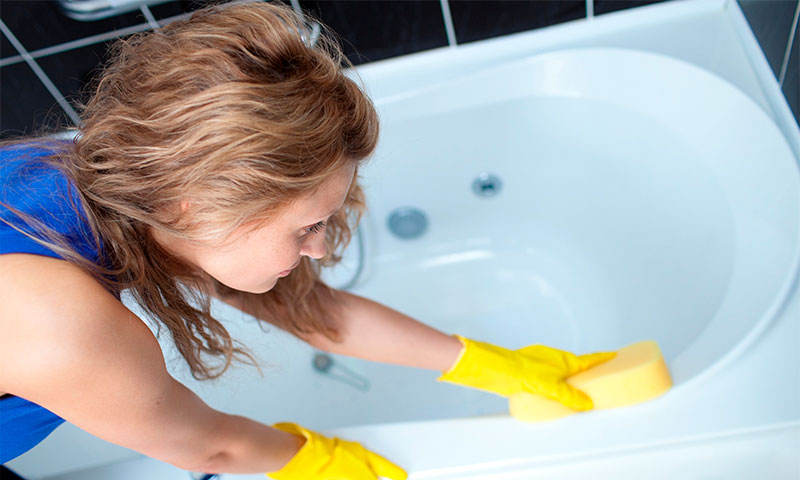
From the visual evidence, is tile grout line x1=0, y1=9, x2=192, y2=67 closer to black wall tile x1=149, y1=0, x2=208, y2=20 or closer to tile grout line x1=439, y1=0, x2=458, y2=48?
black wall tile x1=149, y1=0, x2=208, y2=20

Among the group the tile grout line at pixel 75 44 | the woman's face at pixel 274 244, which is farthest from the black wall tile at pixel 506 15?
the woman's face at pixel 274 244

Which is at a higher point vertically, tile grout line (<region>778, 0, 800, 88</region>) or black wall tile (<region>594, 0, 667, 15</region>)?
black wall tile (<region>594, 0, 667, 15</region>)

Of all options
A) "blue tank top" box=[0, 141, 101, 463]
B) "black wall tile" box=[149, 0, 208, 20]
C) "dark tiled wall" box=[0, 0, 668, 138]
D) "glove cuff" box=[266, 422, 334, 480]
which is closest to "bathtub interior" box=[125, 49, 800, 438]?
"dark tiled wall" box=[0, 0, 668, 138]

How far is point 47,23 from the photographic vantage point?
53.8 inches

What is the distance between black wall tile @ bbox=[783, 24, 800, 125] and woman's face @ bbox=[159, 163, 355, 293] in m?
0.75

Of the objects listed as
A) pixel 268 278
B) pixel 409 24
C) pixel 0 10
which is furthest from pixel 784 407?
pixel 0 10

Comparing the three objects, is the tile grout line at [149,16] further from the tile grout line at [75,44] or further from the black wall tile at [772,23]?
the black wall tile at [772,23]

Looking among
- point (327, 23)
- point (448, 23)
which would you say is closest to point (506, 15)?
point (448, 23)

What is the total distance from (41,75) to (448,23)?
873 mm

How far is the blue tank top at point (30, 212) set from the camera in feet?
2.21

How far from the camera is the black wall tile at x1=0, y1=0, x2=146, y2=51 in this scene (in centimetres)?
134

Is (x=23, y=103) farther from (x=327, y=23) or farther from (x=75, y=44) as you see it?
(x=327, y=23)

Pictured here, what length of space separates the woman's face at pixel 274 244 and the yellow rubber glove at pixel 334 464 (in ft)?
1.00

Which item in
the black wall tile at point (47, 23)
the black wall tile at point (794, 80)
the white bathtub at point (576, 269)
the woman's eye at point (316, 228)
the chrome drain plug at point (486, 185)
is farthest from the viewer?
the chrome drain plug at point (486, 185)
